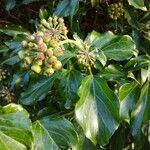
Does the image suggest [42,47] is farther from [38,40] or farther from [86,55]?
[86,55]

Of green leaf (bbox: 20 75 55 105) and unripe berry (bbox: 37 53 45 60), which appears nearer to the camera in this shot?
unripe berry (bbox: 37 53 45 60)

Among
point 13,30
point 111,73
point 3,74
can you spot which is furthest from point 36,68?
point 13,30

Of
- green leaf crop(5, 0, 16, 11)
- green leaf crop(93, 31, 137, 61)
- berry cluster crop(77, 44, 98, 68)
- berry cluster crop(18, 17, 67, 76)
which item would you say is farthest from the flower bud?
green leaf crop(5, 0, 16, 11)

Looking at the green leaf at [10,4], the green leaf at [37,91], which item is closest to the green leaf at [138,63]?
the green leaf at [37,91]

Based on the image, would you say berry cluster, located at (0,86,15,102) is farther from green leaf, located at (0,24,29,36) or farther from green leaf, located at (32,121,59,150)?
green leaf, located at (32,121,59,150)

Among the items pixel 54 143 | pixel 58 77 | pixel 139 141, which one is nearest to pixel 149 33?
pixel 139 141

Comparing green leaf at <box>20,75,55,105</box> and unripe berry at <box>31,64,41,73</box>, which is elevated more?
unripe berry at <box>31,64,41,73</box>
